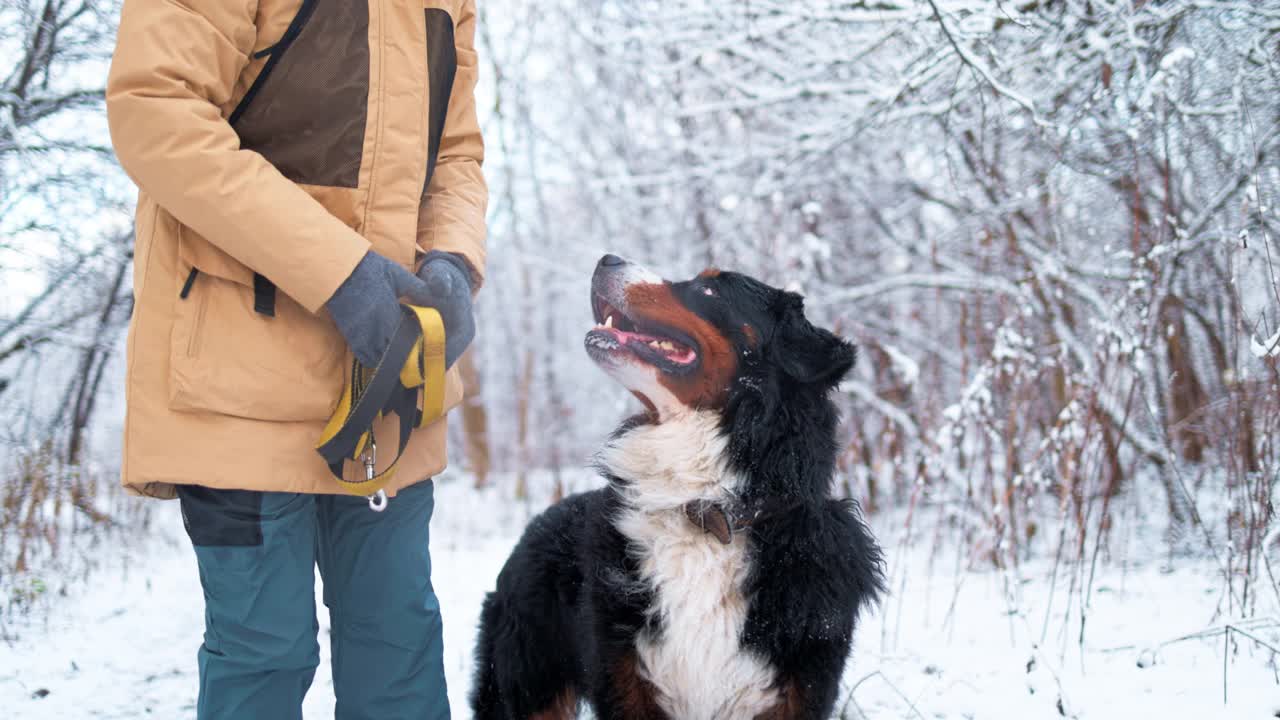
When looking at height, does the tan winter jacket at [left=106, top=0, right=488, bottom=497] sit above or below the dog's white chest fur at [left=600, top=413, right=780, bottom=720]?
above

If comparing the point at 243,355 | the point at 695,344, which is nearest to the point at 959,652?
the point at 695,344

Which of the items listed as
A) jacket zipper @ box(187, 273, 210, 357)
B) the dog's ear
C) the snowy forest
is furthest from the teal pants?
the snowy forest

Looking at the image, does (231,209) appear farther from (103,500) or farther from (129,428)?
(103,500)

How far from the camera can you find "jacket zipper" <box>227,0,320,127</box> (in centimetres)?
157

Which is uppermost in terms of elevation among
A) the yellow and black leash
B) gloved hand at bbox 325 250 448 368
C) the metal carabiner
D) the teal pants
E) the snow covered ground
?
gloved hand at bbox 325 250 448 368

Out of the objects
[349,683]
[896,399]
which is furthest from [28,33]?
[896,399]

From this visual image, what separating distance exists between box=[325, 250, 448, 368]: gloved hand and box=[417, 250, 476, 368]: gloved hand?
0.31 ft

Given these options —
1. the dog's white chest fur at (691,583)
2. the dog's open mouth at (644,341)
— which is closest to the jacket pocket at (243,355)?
the dog's open mouth at (644,341)

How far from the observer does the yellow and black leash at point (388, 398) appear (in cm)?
156

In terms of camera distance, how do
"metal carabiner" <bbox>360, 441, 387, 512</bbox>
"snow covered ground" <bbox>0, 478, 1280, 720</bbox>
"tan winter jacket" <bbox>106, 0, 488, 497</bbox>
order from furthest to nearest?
"snow covered ground" <bbox>0, 478, 1280, 720</bbox>
"metal carabiner" <bbox>360, 441, 387, 512</bbox>
"tan winter jacket" <bbox>106, 0, 488, 497</bbox>

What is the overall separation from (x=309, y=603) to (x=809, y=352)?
1380 millimetres

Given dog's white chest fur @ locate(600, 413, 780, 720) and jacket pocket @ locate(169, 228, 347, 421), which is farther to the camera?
dog's white chest fur @ locate(600, 413, 780, 720)

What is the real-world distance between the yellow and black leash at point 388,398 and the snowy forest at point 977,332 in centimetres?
181

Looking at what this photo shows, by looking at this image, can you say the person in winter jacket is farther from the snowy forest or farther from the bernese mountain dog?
the snowy forest
